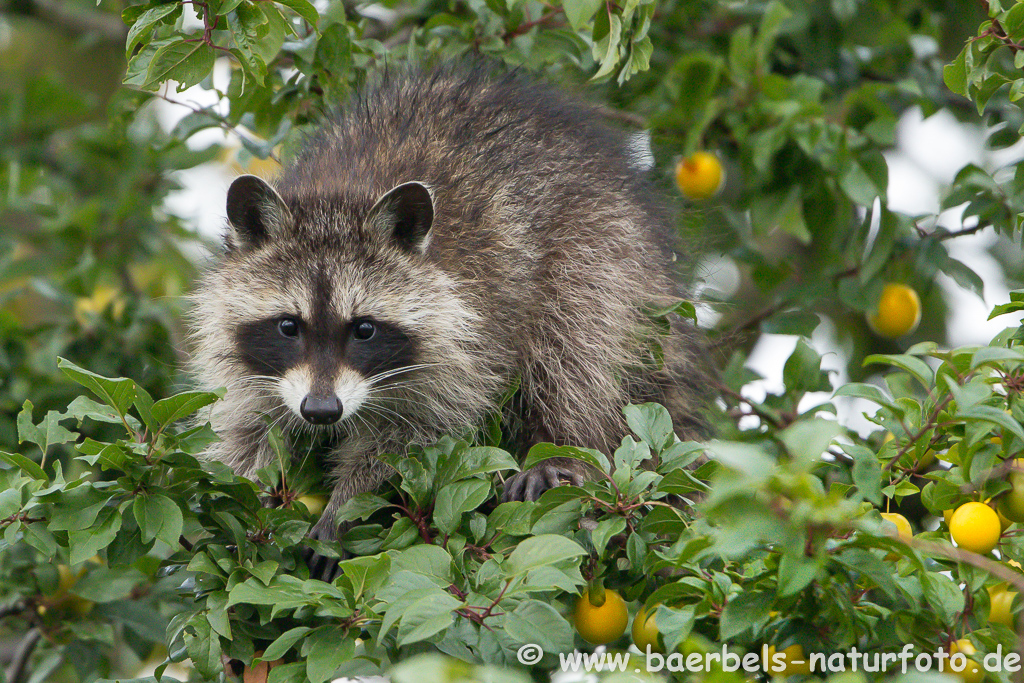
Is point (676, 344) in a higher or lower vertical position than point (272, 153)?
lower

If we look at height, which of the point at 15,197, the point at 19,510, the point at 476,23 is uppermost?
the point at 476,23

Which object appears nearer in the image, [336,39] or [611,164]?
[336,39]

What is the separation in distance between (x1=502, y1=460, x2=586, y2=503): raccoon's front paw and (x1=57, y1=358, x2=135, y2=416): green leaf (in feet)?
4.05

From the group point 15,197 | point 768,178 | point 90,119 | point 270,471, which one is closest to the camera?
point 270,471

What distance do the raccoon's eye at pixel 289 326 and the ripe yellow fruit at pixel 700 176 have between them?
5.83ft

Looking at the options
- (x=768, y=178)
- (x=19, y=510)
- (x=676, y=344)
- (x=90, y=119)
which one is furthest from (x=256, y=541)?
(x=90, y=119)

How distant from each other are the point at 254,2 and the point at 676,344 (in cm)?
191

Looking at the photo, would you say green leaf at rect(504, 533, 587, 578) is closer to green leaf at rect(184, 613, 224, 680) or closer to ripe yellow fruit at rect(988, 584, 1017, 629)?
green leaf at rect(184, 613, 224, 680)

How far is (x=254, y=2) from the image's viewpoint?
2.65 metres

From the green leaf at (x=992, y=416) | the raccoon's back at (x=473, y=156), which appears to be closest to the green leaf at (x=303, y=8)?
the raccoon's back at (x=473, y=156)

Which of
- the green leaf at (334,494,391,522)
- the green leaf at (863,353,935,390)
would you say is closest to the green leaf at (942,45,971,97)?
the green leaf at (863,353,935,390)

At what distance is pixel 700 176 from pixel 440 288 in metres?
1.38

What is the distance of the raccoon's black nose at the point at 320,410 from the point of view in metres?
2.99

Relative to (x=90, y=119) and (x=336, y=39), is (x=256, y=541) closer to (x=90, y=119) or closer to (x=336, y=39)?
(x=336, y=39)
